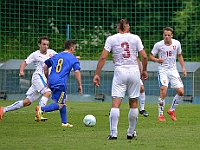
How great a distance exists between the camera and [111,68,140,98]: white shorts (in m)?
11.4

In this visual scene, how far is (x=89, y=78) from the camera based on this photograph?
27812 millimetres

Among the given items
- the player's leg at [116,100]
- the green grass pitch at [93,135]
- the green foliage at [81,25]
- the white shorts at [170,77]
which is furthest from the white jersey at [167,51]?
the green foliage at [81,25]

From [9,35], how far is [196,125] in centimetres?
1586

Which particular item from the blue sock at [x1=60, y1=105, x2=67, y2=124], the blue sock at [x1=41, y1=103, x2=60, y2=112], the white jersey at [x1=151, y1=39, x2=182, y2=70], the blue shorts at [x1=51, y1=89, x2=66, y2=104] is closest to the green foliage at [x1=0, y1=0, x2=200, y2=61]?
the white jersey at [x1=151, y1=39, x2=182, y2=70]

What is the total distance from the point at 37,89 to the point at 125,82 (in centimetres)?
505

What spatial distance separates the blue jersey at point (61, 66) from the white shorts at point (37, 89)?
2160 mm

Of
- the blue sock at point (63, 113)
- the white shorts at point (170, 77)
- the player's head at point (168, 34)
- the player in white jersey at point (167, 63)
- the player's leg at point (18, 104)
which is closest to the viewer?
the blue sock at point (63, 113)

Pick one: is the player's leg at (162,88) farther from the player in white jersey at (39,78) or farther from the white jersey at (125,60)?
the white jersey at (125,60)

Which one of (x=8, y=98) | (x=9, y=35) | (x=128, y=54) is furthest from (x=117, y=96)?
(x=9, y=35)

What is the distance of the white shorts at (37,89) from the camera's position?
16109 millimetres

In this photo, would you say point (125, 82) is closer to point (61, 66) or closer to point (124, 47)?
point (124, 47)

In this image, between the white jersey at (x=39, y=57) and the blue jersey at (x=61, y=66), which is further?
the white jersey at (x=39, y=57)

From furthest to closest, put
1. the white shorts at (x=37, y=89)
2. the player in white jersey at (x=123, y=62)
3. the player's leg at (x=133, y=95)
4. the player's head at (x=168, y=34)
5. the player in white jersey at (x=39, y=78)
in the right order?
the player's head at (x=168, y=34) < the white shorts at (x=37, y=89) < the player in white jersey at (x=39, y=78) < the player's leg at (x=133, y=95) < the player in white jersey at (x=123, y=62)

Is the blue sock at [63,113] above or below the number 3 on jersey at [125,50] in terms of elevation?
below
